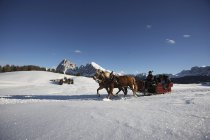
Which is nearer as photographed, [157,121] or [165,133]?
[165,133]

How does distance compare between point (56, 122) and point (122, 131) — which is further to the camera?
point (56, 122)

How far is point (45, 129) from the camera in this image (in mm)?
5121

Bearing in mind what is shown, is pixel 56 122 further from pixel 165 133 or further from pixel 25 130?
pixel 165 133

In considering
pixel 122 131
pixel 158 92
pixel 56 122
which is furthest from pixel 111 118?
pixel 158 92

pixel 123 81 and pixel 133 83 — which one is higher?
pixel 123 81

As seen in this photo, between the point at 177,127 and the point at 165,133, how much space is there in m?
0.47

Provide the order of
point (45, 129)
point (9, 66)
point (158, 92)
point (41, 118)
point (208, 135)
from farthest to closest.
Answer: point (9, 66)
point (158, 92)
point (41, 118)
point (45, 129)
point (208, 135)

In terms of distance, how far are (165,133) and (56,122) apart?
2824mm

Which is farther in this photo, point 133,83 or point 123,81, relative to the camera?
point 133,83

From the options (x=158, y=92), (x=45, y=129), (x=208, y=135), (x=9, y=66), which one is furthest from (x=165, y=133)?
(x=9, y=66)

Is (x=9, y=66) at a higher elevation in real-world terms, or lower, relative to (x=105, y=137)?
higher

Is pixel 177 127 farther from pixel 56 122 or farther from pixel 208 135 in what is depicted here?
pixel 56 122

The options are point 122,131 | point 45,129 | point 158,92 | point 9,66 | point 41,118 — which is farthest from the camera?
point 9,66

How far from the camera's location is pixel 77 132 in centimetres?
484
